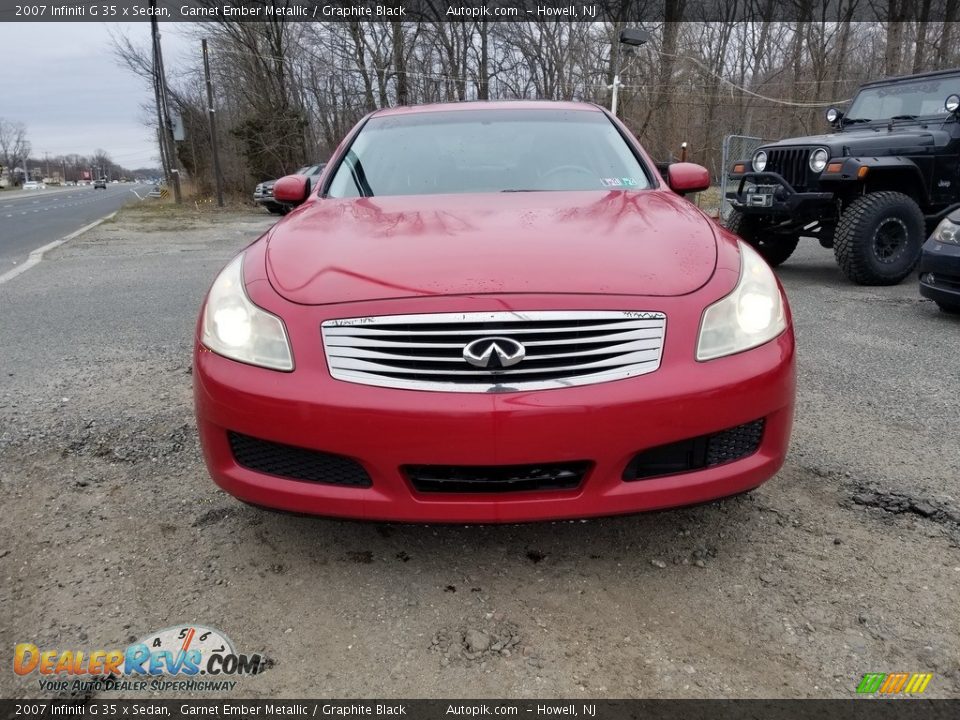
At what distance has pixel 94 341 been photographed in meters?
4.52

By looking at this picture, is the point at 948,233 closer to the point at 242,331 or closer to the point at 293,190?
the point at 293,190

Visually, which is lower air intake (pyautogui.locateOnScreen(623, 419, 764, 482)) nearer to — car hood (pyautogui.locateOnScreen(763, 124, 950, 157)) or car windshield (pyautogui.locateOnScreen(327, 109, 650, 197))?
car windshield (pyautogui.locateOnScreen(327, 109, 650, 197))

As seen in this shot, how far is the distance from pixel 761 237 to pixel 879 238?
140cm

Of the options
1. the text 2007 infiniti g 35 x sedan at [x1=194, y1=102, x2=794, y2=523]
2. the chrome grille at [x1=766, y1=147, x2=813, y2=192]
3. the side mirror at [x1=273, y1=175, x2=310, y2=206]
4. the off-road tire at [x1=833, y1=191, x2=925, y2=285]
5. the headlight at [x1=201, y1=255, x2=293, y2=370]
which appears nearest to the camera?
the text 2007 infiniti g 35 x sedan at [x1=194, y1=102, x2=794, y2=523]

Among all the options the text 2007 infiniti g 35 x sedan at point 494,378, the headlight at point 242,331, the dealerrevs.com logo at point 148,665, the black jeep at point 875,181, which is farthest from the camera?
the black jeep at point 875,181

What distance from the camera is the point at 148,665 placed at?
5.29 ft

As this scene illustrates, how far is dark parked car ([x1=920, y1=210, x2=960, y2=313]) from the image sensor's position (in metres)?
4.71

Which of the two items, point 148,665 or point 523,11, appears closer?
point 148,665

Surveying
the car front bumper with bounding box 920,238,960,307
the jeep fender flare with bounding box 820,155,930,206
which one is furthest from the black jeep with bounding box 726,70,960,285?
the car front bumper with bounding box 920,238,960,307

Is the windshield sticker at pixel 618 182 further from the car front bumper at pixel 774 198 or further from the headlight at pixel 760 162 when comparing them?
the headlight at pixel 760 162

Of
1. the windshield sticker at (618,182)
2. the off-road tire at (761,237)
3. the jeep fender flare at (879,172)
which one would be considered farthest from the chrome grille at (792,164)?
the windshield sticker at (618,182)

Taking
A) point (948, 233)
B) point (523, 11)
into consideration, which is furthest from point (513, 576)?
point (523, 11)

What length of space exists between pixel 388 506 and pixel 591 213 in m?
1.23

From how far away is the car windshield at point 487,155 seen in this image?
2.88 m
